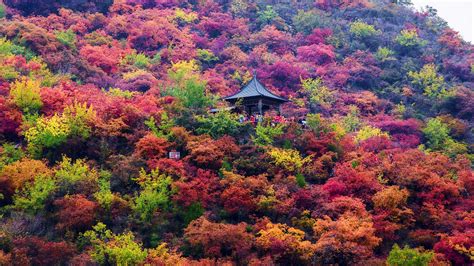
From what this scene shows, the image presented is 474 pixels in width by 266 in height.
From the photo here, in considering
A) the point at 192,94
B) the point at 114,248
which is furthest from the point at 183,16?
the point at 114,248

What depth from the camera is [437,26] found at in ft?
228

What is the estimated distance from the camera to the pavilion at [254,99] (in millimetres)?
37781

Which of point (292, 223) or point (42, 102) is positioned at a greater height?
point (42, 102)

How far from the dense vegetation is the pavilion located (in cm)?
166

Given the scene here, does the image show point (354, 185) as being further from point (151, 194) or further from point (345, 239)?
point (151, 194)

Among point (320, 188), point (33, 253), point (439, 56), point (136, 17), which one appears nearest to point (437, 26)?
point (439, 56)

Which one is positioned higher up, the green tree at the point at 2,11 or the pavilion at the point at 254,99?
the green tree at the point at 2,11

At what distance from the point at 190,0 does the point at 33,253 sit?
1905 inches

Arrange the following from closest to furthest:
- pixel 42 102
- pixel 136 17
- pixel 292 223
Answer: pixel 292 223
pixel 42 102
pixel 136 17

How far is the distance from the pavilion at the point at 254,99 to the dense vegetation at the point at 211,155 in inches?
65.5

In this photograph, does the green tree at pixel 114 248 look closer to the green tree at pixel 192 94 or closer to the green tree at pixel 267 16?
the green tree at pixel 192 94

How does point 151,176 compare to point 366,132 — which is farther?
point 366,132

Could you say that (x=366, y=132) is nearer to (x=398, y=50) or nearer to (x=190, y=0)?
(x=398, y=50)

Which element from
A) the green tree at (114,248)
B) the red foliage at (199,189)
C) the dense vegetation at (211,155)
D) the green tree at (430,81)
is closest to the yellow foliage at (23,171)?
the dense vegetation at (211,155)
